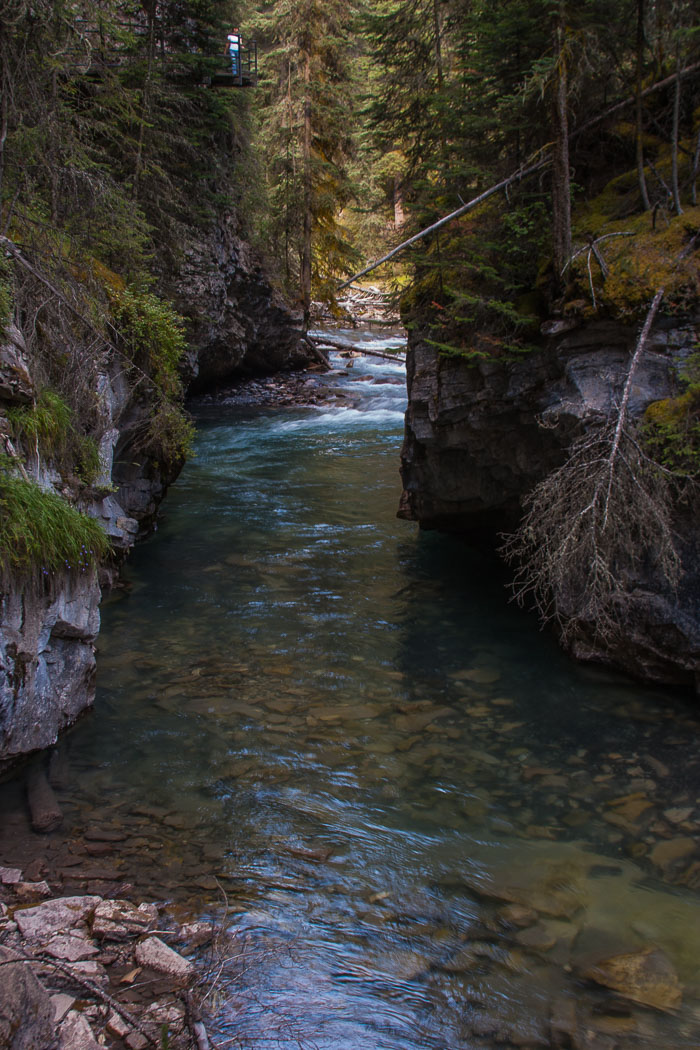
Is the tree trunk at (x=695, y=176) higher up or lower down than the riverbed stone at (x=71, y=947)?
higher up

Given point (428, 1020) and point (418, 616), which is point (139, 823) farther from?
point (418, 616)

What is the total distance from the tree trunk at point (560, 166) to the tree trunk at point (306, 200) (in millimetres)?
17427

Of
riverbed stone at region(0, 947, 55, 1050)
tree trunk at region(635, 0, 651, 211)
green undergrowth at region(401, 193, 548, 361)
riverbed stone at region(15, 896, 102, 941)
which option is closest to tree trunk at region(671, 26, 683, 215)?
tree trunk at region(635, 0, 651, 211)

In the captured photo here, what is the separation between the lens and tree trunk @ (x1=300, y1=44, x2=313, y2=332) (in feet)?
79.4

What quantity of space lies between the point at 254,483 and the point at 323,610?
6.46 m

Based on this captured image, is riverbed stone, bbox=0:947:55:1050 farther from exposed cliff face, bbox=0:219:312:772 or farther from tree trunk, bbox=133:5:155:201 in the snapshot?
tree trunk, bbox=133:5:155:201

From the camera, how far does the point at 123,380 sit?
8.21m

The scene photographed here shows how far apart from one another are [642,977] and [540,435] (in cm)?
530

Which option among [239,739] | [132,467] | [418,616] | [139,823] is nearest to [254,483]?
[132,467]

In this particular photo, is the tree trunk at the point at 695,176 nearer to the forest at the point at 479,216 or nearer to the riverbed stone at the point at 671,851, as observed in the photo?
the forest at the point at 479,216

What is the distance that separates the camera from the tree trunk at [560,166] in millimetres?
6672

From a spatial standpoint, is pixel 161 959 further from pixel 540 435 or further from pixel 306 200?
pixel 306 200

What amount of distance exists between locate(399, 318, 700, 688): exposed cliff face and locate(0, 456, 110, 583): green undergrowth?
14.2 ft

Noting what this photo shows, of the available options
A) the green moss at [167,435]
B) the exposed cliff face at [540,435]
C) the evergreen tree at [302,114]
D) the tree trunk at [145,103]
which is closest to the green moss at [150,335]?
the green moss at [167,435]
